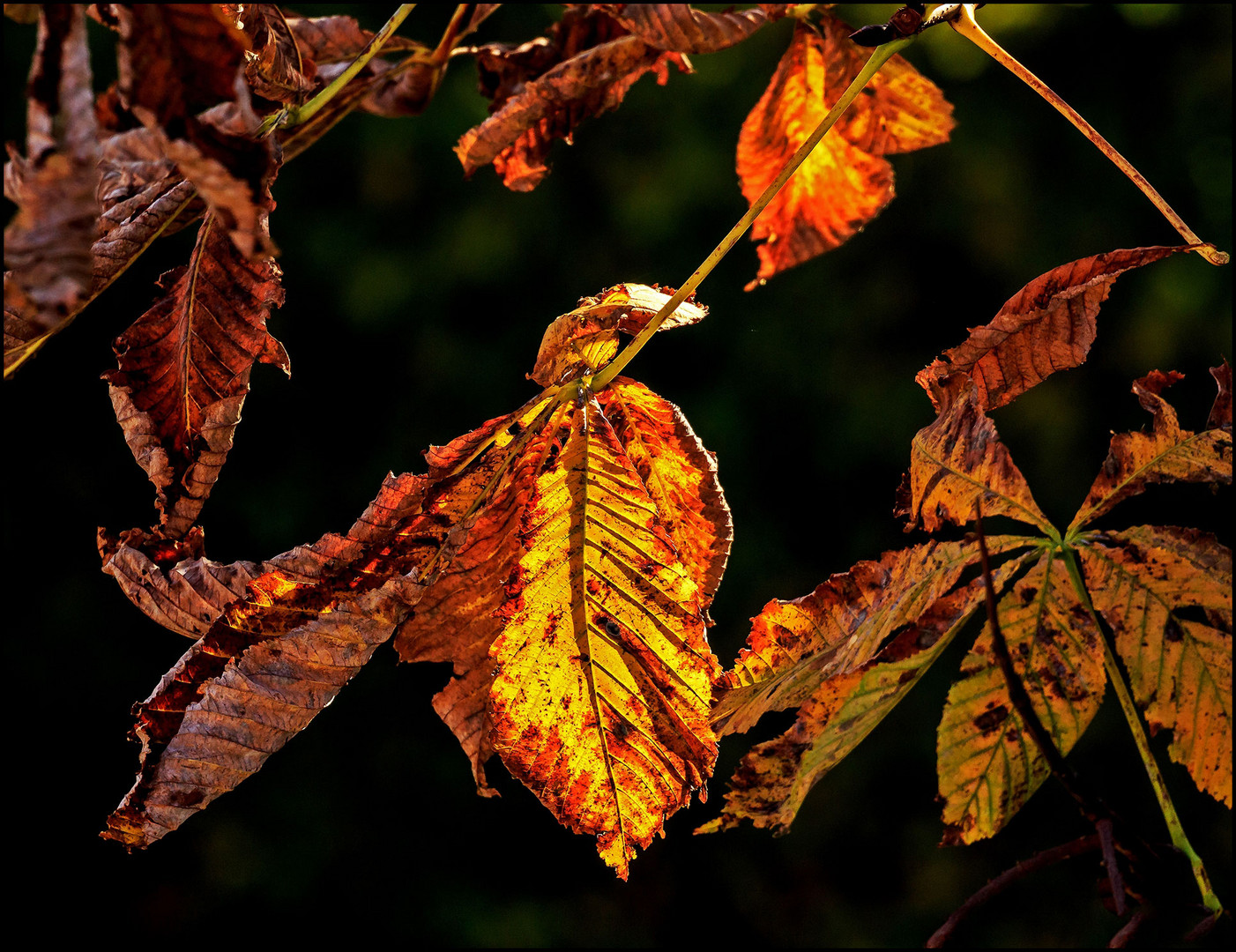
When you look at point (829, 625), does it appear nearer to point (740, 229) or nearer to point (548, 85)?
point (740, 229)

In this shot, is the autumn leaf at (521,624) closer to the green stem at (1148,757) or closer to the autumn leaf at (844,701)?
the autumn leaf at (844,701)

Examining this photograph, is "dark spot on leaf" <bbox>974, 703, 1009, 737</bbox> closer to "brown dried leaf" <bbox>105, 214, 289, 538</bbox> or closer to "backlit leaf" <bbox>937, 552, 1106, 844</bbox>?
"backlit leaf" <bbox>937, 552, 1106, 844</bbox>

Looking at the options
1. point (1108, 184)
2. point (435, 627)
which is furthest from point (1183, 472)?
point (1108, 184)

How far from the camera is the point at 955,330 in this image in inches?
75.2

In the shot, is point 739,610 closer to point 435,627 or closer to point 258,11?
point 435,627

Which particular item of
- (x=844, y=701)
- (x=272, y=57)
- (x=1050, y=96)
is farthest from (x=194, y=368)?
(x=1050, y=96)

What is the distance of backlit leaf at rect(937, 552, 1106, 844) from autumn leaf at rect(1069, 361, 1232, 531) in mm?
42

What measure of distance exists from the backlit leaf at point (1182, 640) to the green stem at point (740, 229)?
0.23m

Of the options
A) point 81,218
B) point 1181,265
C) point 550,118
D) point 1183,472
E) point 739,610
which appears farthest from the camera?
point 739,610

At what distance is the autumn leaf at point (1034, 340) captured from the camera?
493 millimetres

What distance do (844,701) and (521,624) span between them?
154mm

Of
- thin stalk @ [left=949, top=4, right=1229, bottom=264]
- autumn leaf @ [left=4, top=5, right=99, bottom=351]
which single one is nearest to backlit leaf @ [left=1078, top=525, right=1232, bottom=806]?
thin stalk @ [left=949, top=4, right=1229, bottom=264]

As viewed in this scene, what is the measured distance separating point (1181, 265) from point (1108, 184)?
26cm

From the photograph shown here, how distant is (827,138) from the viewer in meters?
0.79
